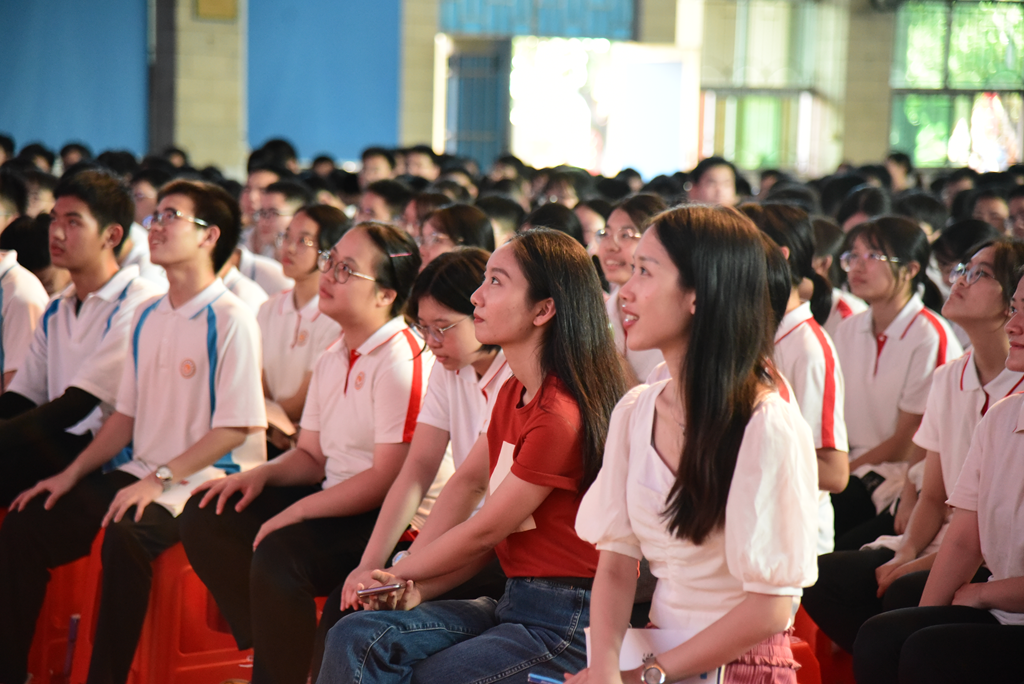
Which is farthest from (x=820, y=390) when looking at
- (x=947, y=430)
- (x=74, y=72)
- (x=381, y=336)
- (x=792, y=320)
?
(x=74, y=72)

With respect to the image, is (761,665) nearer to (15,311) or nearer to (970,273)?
(970,273)

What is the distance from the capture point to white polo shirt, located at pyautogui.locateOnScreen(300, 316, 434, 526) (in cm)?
239

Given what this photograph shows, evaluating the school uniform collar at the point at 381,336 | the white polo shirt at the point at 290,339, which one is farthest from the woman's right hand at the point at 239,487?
the white polo shirt at the point at 290,339

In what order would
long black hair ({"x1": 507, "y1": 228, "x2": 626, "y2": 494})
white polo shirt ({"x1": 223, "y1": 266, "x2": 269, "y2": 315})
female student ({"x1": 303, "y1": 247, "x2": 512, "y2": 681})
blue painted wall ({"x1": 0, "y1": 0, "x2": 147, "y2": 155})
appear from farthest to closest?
1. blue painted wall ({"x1": 0, "y1": 0, "x2": 147, "y2": 155})
2. white polo shirt ({"x1": 223, "y1": 266, "x2": 269, "y2": 315})
3. female student ({"x1": 303, "y1": 247, "x2": 512, "y2": 681})
4. long black hair ({"x1": 507, "y1": 228, "x2": 626, "y2": 494})

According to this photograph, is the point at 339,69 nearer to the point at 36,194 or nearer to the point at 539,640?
the point at 36,194

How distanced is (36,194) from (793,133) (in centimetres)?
1032

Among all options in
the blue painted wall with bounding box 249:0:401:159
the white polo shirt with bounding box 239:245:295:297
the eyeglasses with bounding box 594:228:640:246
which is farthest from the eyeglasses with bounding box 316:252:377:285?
the blue painted wall with bounding box 249:0:401:159

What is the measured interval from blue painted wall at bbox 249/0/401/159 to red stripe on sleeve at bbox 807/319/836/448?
8.47 metres

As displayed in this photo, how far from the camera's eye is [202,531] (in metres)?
2.43

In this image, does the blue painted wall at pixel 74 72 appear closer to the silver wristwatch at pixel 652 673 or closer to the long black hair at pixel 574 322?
the long black hair at pixel 574 322

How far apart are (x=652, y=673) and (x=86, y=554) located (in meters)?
1.87

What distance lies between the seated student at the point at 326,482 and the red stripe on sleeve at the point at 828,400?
0.95 metres

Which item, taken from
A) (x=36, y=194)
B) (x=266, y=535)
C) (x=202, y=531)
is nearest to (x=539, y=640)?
(x=266, y=535)

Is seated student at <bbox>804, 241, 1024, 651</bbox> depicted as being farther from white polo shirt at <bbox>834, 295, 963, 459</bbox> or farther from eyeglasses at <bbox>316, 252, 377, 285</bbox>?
eyeglasses at <bbox>316, 252, 377, 285</bbox>
